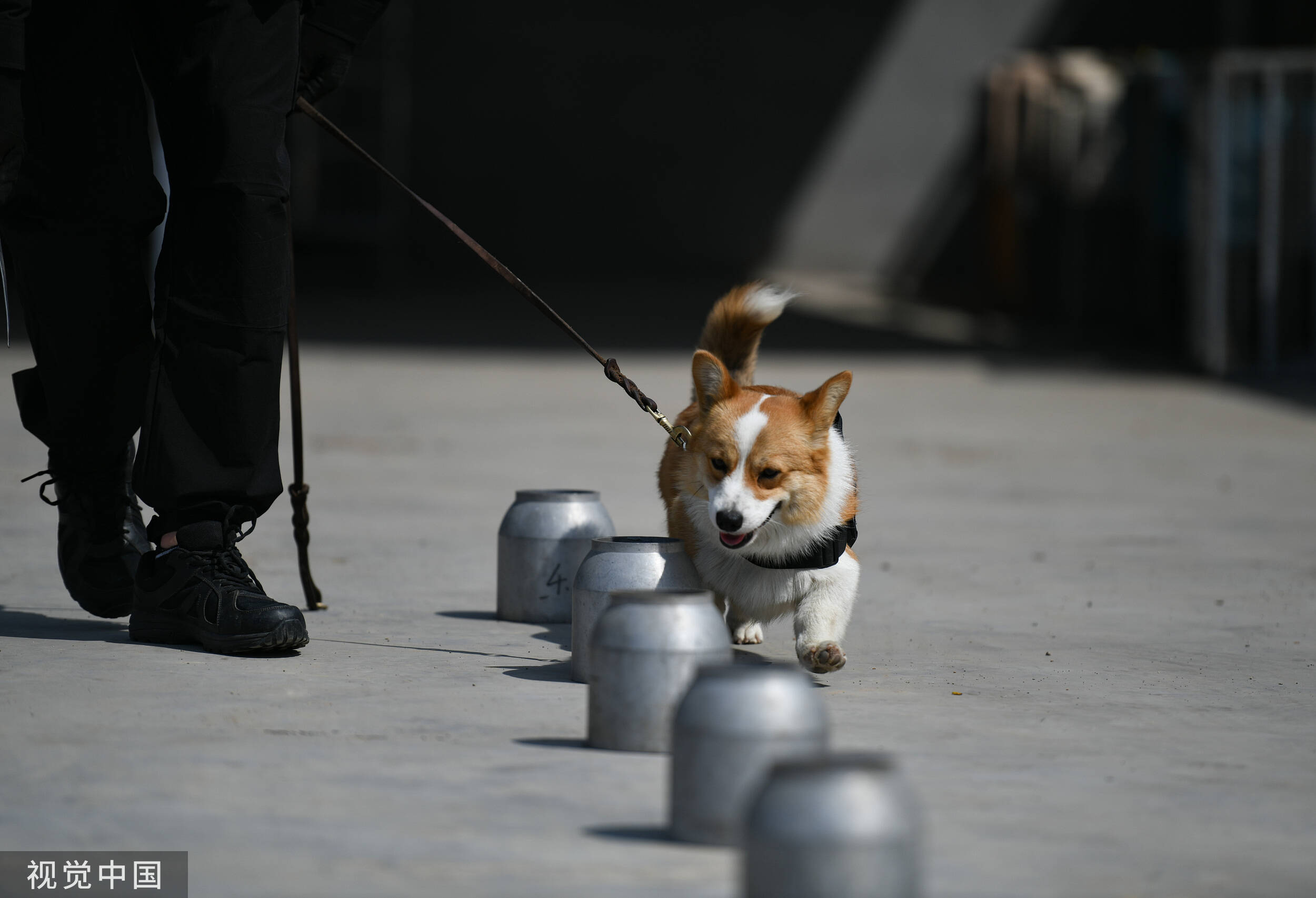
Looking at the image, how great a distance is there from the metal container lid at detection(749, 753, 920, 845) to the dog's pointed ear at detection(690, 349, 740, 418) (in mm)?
1778

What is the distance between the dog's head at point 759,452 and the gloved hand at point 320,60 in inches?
40.9

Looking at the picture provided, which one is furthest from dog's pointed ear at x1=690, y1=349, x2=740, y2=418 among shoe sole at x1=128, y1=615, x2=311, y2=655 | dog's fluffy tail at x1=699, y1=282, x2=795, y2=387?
shoe sole at x1=128, y1=615, x2=311, y2=655

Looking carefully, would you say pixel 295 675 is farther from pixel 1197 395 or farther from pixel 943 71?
pixel 943 71

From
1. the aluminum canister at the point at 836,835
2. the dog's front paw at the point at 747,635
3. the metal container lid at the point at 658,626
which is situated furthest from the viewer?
the dog's front paw at the point at 747,635

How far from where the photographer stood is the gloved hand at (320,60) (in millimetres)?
3506

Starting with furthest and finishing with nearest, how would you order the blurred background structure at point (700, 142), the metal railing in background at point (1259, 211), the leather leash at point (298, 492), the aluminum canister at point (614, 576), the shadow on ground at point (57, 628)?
the blurred background structure at point (700, 142), the metal railing in background at point (1259, 211), the leather leash at point (298, 492), the shadow on ground at point (57, 628), the aluminum canister at point (614, 576)

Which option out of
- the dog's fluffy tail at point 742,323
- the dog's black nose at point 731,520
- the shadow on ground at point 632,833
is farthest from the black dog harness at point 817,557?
the shadow on ground at point 632,833

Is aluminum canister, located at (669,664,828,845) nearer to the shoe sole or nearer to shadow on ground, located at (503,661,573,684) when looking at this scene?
shadow on ground, located at (503,661,573,684)

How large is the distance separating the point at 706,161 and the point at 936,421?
9.68 m

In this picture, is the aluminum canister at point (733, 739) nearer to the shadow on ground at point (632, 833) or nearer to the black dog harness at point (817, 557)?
the shadow on ground at point (632, 833)

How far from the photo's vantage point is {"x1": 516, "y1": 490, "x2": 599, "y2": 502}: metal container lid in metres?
3.79

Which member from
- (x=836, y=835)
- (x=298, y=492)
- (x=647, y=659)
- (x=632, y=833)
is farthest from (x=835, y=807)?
(x=298, y=492)

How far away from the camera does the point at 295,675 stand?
9.87ft

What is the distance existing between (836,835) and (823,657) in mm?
1471
